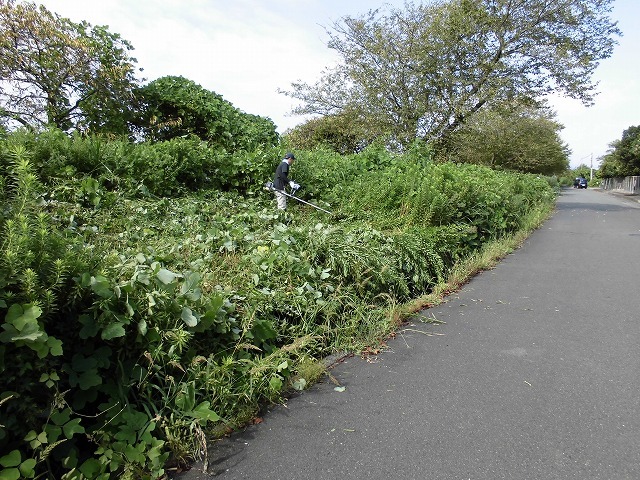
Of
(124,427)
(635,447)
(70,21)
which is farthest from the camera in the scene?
(70,21)

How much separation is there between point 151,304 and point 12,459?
95 cm

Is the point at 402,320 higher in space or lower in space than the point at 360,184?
lower

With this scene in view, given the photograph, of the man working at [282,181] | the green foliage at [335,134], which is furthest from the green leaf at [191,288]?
the green foliage at [335,134]

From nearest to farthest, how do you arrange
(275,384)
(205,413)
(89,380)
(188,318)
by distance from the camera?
(89,380) → (205,413) → (188,318) → (275,384)

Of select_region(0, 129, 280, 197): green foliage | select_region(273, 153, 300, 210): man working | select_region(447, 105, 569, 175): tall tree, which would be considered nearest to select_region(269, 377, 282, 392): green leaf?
select_region(0, 129, 280, 197): green foliage

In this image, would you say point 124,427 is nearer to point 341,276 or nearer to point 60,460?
point 60,460

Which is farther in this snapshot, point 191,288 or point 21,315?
point 191,288

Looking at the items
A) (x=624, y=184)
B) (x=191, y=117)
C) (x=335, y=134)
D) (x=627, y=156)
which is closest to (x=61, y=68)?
(x=191, y=117)

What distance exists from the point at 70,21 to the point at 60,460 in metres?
11.1

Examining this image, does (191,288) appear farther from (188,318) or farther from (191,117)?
(191,117)

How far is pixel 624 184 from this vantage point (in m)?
48.3

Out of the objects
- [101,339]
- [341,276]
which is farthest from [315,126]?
[101,339]

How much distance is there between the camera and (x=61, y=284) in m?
2.29

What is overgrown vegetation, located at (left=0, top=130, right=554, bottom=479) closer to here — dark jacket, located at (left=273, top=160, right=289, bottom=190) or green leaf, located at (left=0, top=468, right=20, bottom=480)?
green leaf, located at (left=0, top=468, right=20, bottom=480)
